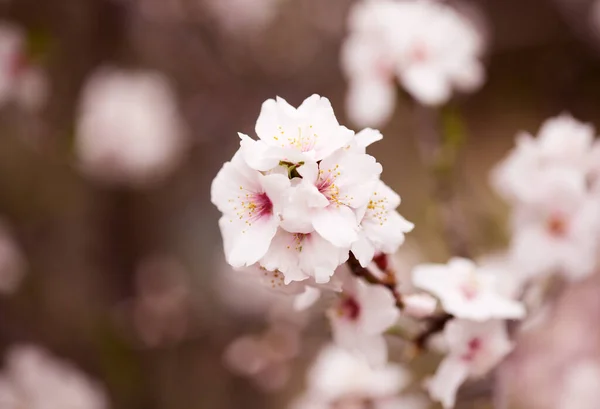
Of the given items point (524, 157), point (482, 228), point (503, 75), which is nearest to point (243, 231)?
point (524, 157)

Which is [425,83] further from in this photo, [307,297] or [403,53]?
[307,297]

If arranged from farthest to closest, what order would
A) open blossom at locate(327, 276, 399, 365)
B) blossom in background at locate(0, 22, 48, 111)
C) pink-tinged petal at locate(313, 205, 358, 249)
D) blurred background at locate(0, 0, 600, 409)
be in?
blurred background at locate(0, 0, 600, 409)
blossom in background at locate(0, 22, 48, 111)
open blossom at locate(327, 276, 399, 365)
pink-tinged petal at locate(313, 205, 358, 249)

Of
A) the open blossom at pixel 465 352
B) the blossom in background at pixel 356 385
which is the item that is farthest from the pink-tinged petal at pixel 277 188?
the blossom in background at pixel 356 385

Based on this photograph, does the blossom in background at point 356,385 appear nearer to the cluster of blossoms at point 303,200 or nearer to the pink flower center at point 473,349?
the pink flower center at point 473,349

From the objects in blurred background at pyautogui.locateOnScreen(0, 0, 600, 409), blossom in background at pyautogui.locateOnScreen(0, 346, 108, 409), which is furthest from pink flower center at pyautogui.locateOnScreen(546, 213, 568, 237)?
blossom in background at pyautogui.locateOnScreen(0, 346, 108, 409)

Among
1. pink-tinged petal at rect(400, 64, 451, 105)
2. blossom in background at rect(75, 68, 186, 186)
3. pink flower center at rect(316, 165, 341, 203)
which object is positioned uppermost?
blossom in background at rect(75, 68, 186, 186)

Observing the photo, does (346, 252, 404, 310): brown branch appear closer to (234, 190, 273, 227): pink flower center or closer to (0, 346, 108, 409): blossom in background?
(234, 190, 273, 227): pink flower center

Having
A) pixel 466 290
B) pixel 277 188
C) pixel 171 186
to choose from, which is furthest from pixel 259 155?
pixel 171 186
